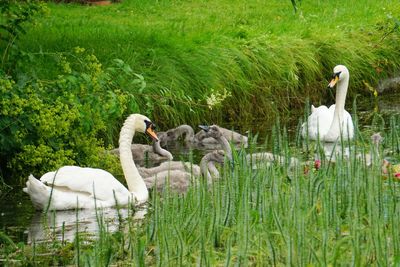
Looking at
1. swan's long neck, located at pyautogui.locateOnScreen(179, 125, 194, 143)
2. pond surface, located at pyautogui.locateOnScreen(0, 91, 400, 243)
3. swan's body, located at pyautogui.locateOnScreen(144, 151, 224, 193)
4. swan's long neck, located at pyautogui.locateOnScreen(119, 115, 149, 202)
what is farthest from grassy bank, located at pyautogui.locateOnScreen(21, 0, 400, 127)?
pond surface, located at pyautogui.locateOnScreen(0, 91, 400, 243)

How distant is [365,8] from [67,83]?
35.1 ft

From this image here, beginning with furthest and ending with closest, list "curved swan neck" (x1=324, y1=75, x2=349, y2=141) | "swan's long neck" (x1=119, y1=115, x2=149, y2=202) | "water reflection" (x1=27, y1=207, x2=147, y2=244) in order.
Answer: "curved swan neck" (x1=324, y1=75, x2=349, y2=141)
"swan's long neck" (x1=119, y1=115, x2=149, y2=202)
"water reflection" (x1=27, y1=207, x2=147, y2=244)

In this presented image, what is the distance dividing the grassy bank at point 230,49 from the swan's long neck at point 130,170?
4.13ft

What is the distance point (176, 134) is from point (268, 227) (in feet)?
20.7

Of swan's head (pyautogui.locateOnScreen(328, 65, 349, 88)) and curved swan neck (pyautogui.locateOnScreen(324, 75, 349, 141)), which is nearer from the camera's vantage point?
curved swan neck (pyautogui.locateOnScreen(324, 75, 349, 141))

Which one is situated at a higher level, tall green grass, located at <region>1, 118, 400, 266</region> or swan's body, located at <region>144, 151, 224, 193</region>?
swan's body, located at <region>144, 151, 224, 193</region>

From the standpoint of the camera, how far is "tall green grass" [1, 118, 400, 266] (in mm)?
6668

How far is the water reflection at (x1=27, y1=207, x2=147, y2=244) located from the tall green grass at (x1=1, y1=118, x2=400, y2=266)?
0.67 metres

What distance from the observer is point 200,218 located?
23.8 ft

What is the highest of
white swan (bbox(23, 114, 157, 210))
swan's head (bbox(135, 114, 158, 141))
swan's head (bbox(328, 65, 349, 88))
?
swan's head (bbox(328, 65, 349, 88))

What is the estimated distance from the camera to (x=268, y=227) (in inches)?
285

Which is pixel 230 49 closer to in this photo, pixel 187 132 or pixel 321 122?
pixel 321 122

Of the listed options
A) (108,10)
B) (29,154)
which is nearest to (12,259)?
(29,154)

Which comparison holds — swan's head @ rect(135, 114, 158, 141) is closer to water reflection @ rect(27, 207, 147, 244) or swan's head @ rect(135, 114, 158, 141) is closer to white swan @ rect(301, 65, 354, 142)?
water reflection @ rect(27, 207, 147, 244)
